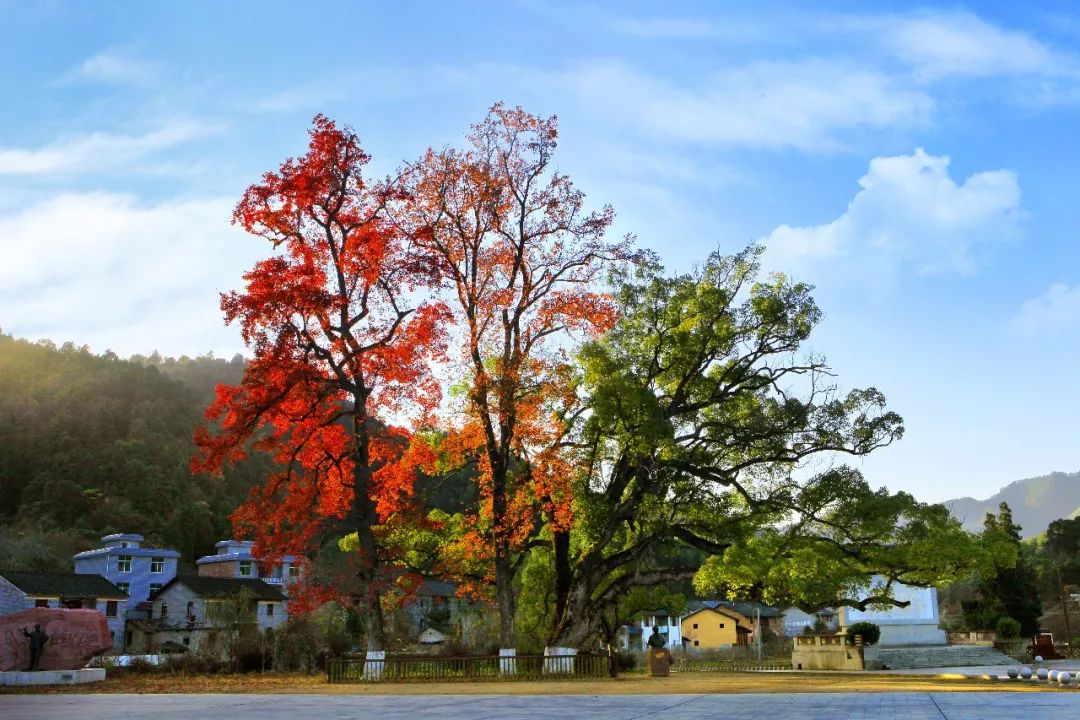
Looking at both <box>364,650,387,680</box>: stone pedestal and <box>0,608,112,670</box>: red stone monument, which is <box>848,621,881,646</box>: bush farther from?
<box>0,608,112,670</box>: red stone monument

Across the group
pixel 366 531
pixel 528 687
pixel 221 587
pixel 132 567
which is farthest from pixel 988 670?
pixel 132 567

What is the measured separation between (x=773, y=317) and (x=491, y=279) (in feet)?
34.4

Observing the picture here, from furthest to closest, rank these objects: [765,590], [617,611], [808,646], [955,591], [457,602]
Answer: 1. [955,591]
2. [457,602]
3. [808,646]
4. [617,611]
5. [765,590]

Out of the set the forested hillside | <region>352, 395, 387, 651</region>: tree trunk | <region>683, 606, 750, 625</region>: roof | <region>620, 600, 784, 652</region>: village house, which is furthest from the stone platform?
<region>683, 606, 750, 625</region>: roof

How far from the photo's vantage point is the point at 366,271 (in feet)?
96.2

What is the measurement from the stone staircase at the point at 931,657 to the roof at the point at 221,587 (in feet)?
142

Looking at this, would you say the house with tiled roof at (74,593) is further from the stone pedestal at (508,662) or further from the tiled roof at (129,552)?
the stone pedestal at (508,662)

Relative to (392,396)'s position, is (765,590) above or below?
below

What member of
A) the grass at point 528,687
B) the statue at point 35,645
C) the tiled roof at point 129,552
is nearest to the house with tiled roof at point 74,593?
the tiled roof at point 129,552

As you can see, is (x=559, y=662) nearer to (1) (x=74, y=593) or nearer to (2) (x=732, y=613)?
(1) (x=74, y=593)

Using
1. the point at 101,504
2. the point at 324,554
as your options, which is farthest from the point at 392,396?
the point at 101,504

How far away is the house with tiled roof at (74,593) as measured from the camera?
5244 centimetres

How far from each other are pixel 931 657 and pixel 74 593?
5214cm

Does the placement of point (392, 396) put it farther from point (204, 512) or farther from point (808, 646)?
point (204, 512)
